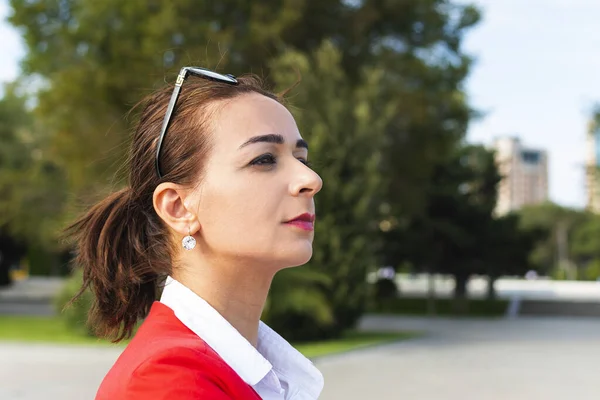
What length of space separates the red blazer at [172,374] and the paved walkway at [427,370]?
28.1 ft

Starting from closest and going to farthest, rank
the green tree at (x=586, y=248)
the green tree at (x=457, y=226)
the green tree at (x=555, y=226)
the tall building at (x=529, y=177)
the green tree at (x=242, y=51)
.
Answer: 1. the green tree at (x=242, y=51)
2. the green tree at (x=457, y=226)
3. the green tree at (x=586, y=248)
4. the green tree at (x=555, y=226)
5. the tall building at (x=529, y=177)

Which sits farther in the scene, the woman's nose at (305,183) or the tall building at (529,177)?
the tall building at (529,177)

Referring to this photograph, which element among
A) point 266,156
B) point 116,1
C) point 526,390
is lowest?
point 526,390

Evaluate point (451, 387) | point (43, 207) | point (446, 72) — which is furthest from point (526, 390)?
point (43, 207)

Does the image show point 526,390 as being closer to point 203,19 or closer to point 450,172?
point 203,19

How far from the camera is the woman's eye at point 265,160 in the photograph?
142 centimetres

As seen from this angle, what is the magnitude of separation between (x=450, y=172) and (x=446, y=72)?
7.90 metres

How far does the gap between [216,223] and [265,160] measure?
15cm

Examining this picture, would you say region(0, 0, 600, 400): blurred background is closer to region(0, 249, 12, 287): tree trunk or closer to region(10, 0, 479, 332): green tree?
region(10, 0, 479, 332): green tree

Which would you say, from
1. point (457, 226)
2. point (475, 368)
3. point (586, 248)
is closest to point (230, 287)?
point (475, 368)

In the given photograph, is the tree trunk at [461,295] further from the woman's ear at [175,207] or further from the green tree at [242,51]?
the woman's ear at [175,207]

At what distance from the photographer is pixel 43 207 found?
27844 mm

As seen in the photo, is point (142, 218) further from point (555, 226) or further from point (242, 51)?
point (555, 226)

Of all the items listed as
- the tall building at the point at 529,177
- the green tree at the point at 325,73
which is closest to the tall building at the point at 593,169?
the green tree at the point at 325,73
